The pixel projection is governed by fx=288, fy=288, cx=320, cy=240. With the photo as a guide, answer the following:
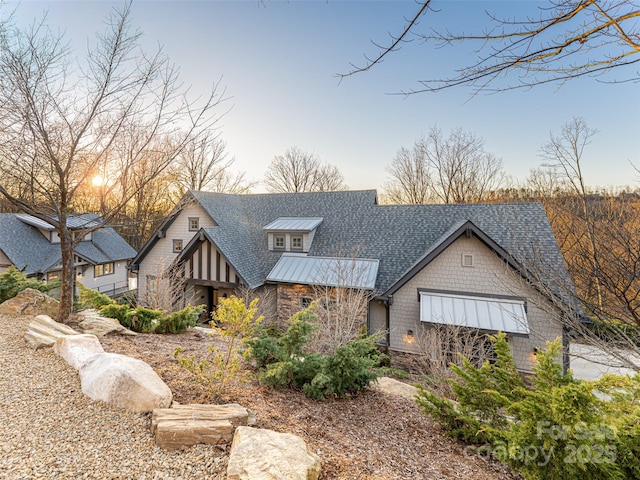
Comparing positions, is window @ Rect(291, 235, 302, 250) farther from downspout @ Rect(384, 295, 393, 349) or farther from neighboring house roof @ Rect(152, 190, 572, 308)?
downspout @ Rect(384, 295, 393, 349)

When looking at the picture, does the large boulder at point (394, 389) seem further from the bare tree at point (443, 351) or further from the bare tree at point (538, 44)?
the bare tree at point (538, 44)

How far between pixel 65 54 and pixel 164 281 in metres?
7.84

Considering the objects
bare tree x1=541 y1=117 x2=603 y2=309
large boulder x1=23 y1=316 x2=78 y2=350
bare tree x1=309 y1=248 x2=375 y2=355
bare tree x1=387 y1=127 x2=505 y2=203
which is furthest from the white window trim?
bare tree x1=387 y1=127 x2=505 y2=203

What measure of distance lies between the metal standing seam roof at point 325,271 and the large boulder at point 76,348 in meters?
7.95

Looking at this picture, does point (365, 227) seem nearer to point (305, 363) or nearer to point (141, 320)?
point (305, 363)

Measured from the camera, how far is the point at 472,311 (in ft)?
34.3

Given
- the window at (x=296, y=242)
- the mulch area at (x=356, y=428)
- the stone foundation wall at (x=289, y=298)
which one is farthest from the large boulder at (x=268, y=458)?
the window at (x=296, y=242)

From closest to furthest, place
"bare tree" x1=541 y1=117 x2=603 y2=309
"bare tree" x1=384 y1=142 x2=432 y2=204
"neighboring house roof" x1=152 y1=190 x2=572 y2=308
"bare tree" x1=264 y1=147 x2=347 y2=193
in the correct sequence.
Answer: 1. "neighboring house roof" x1=152 y1=190 x2=572 y2=308
2. "bare tree" x1=541 y1=117 x2=603 y2=309
3. "bare tree" x1=384 y1=142 x2=432 y2=204
4. "bare tree" x1=264 y1=147 x2=347 y2=193

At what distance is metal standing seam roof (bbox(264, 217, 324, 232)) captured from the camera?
605 inches

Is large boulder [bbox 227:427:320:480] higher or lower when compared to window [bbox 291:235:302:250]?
lower

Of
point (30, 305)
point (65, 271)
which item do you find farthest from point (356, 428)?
point (30, 305)

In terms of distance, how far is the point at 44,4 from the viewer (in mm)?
6125

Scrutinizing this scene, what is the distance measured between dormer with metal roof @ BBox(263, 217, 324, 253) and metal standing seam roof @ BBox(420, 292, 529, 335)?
21.7ft

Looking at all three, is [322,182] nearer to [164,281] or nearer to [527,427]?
[164,281]
